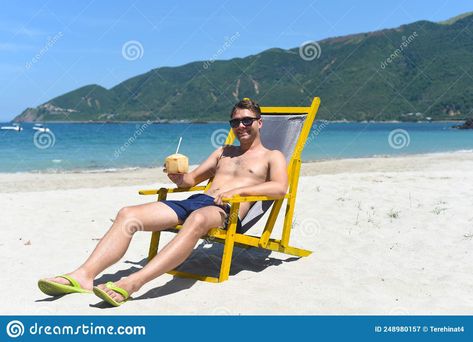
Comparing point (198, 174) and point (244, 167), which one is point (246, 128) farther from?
point (198, 174)

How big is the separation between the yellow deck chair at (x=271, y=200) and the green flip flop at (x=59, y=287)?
810mm

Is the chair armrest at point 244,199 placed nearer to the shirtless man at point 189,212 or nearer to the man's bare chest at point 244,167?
the shirtless man at point 189,212

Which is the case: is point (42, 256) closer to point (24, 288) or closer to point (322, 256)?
point (24, 288)

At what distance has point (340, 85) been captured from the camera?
9188 cm

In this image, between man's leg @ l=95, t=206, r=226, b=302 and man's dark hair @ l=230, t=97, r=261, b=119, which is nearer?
man's leg @ l=95, t=206, r=226, b=302

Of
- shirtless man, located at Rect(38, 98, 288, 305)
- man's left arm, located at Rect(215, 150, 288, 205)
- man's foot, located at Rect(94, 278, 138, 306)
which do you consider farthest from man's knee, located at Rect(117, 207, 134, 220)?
man's left arm, located at Rect(215, 150, 288, 205)

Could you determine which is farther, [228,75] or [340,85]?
[228,75]

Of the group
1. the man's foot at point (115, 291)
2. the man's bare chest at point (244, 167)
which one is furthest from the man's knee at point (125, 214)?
the man's bare chest at point (244, 167)

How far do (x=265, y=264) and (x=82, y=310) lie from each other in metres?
1.81

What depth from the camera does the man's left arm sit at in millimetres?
4184

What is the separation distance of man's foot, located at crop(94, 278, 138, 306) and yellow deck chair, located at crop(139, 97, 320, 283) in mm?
722

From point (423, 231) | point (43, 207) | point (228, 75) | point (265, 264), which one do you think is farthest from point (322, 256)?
point (228, 75)

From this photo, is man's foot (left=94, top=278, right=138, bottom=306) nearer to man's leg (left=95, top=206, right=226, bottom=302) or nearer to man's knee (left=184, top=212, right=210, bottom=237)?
man's leg (left=95, top=206, right=226, bottom=302)

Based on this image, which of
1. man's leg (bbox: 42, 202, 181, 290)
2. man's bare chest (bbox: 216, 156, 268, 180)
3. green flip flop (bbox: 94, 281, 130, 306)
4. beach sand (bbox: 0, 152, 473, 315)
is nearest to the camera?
green flip flop (bbox: 94, 281, 130, 306)
